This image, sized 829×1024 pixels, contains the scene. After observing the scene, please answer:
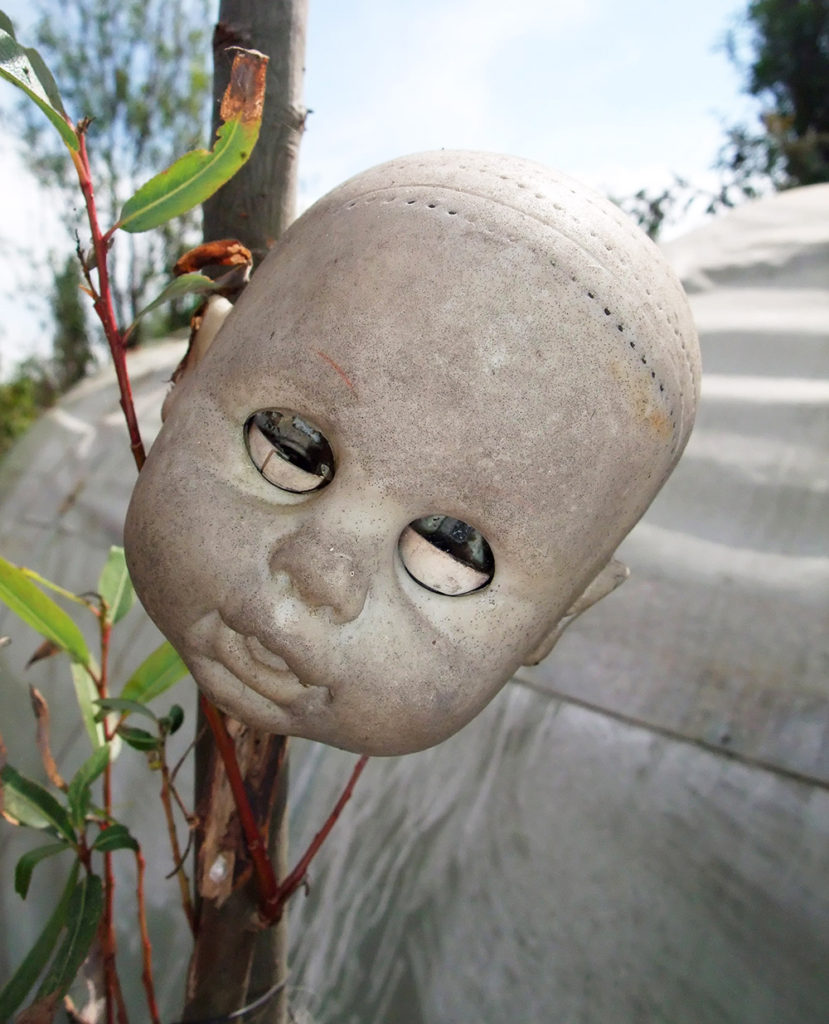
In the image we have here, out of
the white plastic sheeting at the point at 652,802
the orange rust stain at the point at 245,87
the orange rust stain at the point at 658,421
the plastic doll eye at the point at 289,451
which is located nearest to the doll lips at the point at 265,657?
the plastic doll eye at the point at 289,451

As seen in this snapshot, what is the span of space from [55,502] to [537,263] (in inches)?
90.0

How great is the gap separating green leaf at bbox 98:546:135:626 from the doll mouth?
528 mm

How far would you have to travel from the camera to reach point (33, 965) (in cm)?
100

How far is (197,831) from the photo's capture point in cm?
105

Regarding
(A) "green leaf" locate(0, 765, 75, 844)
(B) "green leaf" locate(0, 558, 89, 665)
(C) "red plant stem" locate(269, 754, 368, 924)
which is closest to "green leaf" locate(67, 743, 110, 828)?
(A) "green leaf" locate(0, 765, 75, 844)

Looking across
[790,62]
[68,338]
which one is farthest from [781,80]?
[68,338]

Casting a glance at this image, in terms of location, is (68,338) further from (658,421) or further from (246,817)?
(658,421)

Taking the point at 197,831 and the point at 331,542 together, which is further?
the point at 197,831

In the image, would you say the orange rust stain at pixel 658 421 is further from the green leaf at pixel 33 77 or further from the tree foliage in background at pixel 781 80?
the tree foliage in background at pixel 781 80

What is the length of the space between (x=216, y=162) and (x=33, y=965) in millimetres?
932

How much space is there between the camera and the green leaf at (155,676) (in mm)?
1158

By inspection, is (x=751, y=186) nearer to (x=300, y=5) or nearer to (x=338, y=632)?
(x=300, y=5)

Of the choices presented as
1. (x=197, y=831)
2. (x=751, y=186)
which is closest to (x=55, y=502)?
(x=197, y=831)

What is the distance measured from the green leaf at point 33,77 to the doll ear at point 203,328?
19 centimetres
